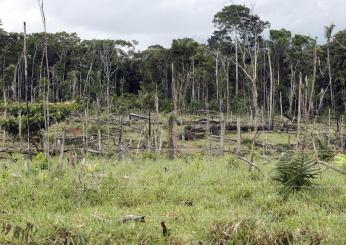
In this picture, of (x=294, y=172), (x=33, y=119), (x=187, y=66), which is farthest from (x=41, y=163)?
(x=187, y=66)

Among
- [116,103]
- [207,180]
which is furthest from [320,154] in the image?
[116,103]

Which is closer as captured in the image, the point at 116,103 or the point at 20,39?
the point at 116,103

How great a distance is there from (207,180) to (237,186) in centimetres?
61

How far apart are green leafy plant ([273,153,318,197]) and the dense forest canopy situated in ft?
72.7

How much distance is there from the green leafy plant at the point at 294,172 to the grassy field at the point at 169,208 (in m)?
0.13

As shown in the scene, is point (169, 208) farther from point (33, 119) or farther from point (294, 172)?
point (33, 119)

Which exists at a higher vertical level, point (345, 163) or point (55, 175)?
point (345, 163)

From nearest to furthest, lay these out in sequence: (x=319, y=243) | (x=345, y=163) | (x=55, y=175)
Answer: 1. (x=319, y=243)
2. (x=345, y=163)
3. (x=55, y=175)

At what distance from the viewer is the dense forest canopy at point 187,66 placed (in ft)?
99.6

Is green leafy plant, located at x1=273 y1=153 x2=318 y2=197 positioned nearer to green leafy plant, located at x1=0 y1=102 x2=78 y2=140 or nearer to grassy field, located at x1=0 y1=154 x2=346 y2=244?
grassy field, located at x1=0 y1=154 x2=346 y2=244

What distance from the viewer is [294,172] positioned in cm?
589

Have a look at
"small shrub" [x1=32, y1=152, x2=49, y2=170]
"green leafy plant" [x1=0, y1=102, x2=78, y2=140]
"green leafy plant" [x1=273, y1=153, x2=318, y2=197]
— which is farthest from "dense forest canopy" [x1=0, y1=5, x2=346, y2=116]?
"green leafy plant" [x1=273, y1=153, x2=318, y2=197]

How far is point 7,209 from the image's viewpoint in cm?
528

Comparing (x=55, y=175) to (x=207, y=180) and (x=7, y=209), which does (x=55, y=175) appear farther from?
(x=207, y=180)
